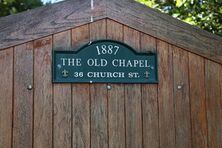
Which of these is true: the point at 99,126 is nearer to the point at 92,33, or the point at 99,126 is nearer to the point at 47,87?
the point at 47,87

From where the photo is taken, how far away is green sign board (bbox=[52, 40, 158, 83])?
304cm

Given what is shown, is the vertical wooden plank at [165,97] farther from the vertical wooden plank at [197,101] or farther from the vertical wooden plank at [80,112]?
the vertical wooden plank at [80,112]

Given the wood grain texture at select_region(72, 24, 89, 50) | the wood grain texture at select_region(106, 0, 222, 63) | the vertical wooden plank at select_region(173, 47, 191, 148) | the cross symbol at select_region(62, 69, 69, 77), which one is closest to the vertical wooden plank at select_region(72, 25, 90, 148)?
the wood grain texture at select_region(72, 24, 89, 50)

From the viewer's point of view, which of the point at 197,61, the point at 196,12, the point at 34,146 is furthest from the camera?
the point at 196,12

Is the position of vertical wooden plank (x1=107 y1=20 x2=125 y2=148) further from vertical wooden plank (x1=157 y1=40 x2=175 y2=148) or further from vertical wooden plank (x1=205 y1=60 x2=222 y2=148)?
vertical wooden plank (x1=205 y1=60 x2=222 y2=148)

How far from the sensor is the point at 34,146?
9.55 feet

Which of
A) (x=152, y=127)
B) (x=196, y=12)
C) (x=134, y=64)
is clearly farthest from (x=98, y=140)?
(x=196, y=12)

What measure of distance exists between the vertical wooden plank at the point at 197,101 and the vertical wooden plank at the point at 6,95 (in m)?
1.47

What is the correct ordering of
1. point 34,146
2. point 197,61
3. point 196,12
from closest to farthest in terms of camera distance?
point 34,146 < point 197,61 < point 196,12

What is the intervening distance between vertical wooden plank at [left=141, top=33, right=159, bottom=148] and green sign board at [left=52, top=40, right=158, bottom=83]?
7 centimetres

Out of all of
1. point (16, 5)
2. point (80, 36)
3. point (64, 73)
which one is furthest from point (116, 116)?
point (16, 5)

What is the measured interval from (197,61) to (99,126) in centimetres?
103

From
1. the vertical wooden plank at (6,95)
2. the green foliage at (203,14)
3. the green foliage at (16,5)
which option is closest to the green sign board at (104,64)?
the vertical wooden plank at (6,95)

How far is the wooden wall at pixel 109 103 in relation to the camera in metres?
2.92
